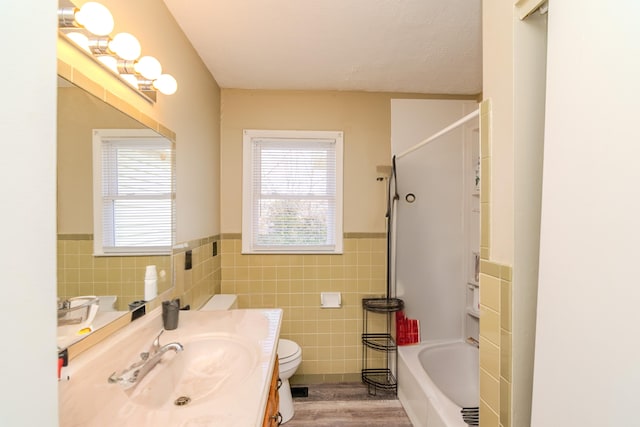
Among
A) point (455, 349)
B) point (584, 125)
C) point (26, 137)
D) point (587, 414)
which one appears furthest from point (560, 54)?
point (455, 349)

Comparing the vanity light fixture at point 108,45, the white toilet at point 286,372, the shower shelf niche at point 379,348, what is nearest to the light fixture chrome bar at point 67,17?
the vanity light fixture at point 108,45

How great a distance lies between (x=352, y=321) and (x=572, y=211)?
77.8 inches

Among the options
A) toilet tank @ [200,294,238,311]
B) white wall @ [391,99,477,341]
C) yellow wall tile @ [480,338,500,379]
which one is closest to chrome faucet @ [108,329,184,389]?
toilet tank @ [200,294,238,311]

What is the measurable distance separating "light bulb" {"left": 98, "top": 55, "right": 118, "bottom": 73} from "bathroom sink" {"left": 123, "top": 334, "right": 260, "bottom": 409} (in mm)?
1104

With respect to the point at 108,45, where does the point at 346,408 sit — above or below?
below

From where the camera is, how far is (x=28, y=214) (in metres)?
0.33

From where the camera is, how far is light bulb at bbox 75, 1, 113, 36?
822 millimetres

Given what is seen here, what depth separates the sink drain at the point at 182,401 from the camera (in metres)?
1.00

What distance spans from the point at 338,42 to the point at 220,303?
191 cm

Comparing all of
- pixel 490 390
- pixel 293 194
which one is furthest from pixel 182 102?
pixel 490 390

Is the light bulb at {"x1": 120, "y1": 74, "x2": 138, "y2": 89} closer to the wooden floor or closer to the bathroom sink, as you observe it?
the bathroom sink

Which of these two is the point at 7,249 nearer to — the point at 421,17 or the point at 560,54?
the point at 560,54

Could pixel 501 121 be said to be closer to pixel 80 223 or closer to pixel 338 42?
pixel 338 42

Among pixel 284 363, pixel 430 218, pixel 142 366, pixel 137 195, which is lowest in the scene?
pixel 284 363
